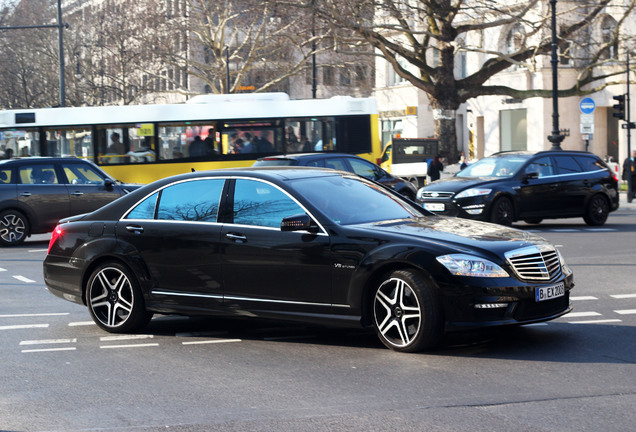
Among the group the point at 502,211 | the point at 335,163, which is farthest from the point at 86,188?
the point at 502,211

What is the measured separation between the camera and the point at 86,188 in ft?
64.8

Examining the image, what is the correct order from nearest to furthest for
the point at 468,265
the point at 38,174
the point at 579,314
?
the point at 468,265, the point at 579,314, the point at 38,174

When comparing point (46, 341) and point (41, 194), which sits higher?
point (41, 194)

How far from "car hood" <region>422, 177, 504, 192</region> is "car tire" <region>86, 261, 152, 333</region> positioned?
12.1 metres

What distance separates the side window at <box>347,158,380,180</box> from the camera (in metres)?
21.1

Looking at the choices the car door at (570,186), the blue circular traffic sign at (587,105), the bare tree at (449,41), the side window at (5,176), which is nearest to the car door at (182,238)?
the side window at (5,176)

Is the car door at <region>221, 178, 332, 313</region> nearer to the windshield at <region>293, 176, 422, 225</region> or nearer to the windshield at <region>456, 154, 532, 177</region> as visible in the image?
the windshield at <region>293, 176, 422, 225</region>

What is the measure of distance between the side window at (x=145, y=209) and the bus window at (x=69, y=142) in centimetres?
2064

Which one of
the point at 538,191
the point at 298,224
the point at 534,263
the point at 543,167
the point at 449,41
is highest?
the point at 449,41

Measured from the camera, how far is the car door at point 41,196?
1945 cm

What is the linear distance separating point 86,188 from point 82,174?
305 millimetres

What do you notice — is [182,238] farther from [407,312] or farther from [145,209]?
[407,312]

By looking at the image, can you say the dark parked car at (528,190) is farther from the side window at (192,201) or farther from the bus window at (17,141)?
the bus window at (17,141)

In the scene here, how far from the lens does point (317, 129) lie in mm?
30391
